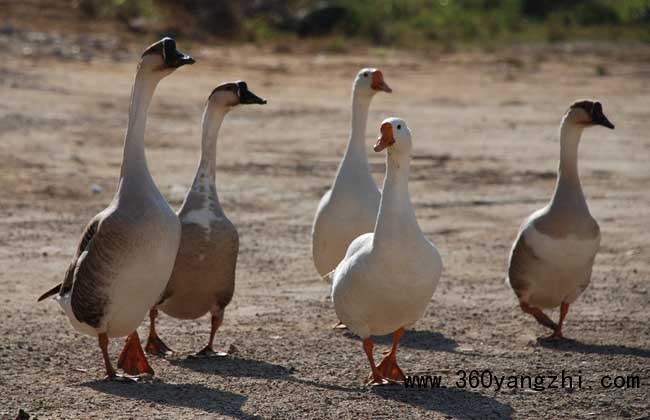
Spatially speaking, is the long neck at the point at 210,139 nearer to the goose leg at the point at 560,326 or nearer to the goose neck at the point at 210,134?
the goose neck at the point at 210,134

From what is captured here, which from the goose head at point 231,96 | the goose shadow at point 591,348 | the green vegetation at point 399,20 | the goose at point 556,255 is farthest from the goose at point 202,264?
the green vegetation at point 399,20

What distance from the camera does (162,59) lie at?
25.1ft

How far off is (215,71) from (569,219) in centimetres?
1502

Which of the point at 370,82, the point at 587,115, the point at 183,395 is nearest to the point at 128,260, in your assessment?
the point at 183,395

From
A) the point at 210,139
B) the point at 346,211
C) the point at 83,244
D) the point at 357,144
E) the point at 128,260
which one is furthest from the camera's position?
the point at 357,144

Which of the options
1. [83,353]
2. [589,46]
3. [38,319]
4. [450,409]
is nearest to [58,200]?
[38,319]

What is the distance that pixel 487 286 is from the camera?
10.5 m

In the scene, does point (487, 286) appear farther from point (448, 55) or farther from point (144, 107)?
point (448, 55)

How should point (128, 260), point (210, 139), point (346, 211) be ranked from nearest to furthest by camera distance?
point (128, 260) < point (210, 139) < point (346, 211)

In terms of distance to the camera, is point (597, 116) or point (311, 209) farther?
point (311, 209)

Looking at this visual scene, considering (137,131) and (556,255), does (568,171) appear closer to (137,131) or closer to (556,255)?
(556,255)

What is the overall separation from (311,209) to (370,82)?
3.79 meters

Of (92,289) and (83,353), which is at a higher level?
(92,289)

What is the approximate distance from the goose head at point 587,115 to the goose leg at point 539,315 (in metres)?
1.48
